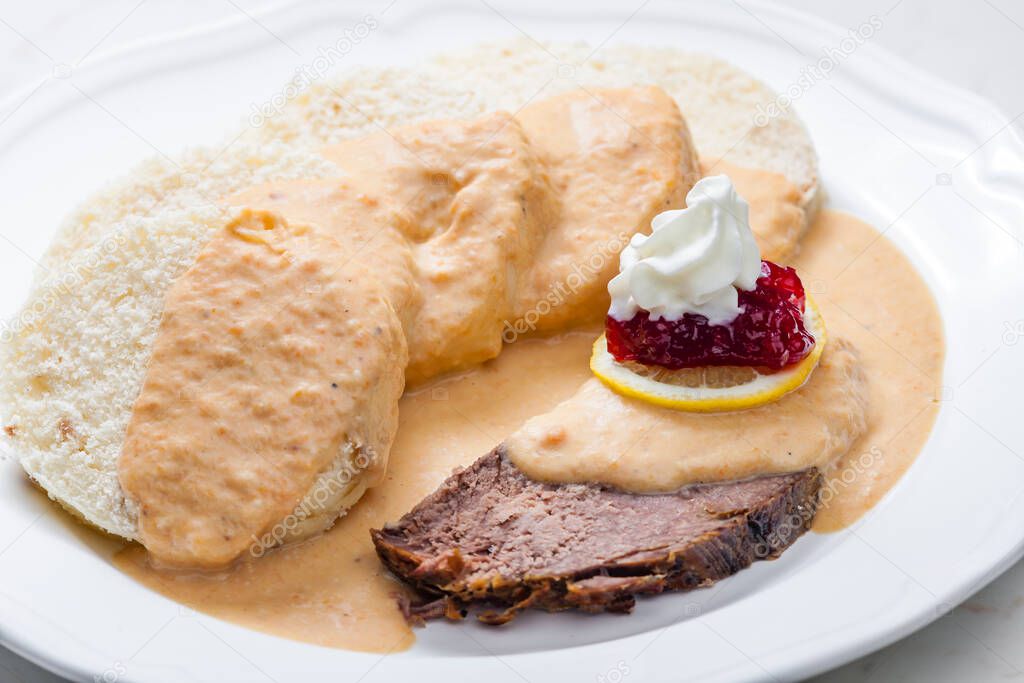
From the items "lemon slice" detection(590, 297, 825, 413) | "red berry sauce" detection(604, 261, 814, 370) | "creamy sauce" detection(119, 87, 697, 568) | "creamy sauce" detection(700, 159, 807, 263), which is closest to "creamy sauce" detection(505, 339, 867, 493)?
"lemon slice" detection(590, 297, 825, 413)

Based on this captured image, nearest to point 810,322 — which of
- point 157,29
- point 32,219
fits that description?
point 32,219

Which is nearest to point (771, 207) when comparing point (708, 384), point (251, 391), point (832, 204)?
point (832, 204)

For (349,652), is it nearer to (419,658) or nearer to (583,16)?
(419,658)

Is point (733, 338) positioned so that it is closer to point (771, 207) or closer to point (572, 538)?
point (572, 538)

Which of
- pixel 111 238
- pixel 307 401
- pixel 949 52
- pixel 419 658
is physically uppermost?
pixel 111 238

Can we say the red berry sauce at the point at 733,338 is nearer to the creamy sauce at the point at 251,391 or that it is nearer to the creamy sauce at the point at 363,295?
the creamy sauce at the point at 363,295
